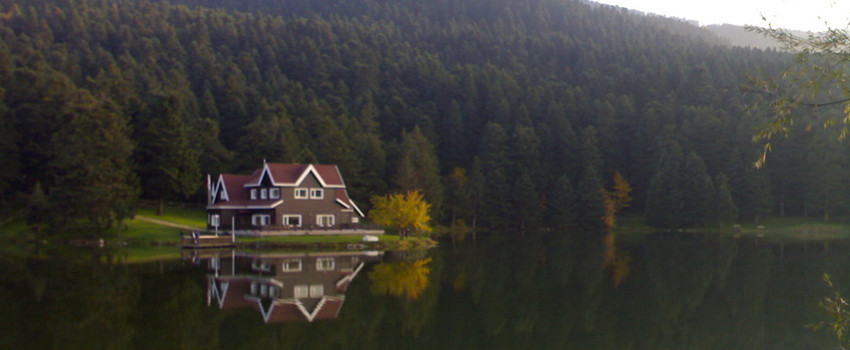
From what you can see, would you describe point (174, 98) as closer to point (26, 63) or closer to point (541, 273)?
point (26, 63)

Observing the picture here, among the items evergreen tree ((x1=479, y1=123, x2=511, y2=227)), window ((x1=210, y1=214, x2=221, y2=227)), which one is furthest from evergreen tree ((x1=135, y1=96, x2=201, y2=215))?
evergreen tree ((x1=479, y1=123, x2=511, y2=227))

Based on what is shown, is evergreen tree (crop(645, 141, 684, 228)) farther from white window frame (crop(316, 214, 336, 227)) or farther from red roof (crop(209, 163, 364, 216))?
white window frame (crop(316, 214, 336, 227))

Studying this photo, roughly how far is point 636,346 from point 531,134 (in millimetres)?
77851

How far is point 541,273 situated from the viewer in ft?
110

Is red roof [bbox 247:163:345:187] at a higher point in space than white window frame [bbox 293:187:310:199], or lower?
higher

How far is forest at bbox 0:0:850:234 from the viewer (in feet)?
194

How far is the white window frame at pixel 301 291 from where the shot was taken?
2477 cm

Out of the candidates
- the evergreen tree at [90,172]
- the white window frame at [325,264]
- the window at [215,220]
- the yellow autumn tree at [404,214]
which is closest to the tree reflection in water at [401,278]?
the white window frame at [325,264]

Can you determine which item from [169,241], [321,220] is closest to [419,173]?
[321,220]

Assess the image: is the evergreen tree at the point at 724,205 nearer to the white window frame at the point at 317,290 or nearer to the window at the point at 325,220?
the window at the point at 325,220

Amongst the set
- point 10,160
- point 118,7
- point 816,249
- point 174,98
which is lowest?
point 816,249

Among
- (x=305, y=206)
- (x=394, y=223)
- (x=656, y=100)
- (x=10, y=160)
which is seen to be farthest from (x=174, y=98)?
(x=656, y=100)

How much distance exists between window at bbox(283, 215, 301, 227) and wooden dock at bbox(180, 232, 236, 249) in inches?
254

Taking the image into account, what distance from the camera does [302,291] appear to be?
26.0m
